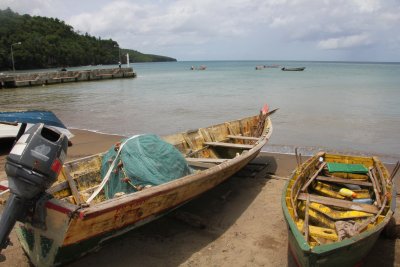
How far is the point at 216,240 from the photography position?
5211mm

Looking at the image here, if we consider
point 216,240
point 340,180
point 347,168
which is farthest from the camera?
point 347,168

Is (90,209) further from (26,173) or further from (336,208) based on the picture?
(336,208)

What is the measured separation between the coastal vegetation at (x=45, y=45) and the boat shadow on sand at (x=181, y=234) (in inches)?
3020

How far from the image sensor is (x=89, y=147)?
10.8 meters

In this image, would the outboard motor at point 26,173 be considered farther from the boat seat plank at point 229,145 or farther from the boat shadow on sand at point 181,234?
the boat seat plank at point 229,145

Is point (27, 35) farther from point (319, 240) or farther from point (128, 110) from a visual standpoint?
point (319, 240)

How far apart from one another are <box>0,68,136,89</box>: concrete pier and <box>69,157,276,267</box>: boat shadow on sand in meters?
35.9

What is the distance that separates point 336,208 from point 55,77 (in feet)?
138

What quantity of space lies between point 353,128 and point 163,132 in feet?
25.0

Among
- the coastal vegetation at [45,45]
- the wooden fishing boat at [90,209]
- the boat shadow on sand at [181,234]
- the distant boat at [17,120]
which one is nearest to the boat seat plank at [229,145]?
the wooden fishing boat at [90,209]

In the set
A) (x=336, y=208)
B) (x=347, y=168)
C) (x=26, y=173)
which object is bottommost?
(x=336, y=208)

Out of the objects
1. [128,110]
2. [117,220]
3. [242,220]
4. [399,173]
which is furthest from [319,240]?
[128,110]

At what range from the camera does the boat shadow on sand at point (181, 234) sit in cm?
474

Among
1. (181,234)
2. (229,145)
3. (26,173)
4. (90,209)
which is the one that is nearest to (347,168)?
(229,145)
